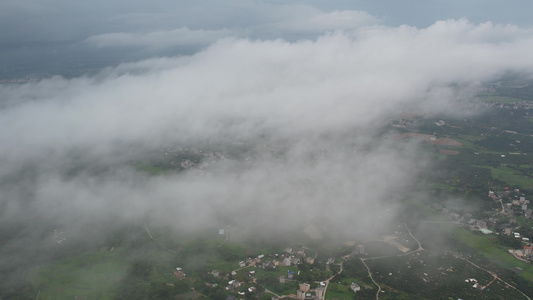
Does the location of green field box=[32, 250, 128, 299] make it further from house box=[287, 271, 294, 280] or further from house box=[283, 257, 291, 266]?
house box=[287, 271, 294, 280]

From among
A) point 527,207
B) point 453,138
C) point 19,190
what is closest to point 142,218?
point 19,190

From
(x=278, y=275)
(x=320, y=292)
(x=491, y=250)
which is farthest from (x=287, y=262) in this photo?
(x=491, y=250)

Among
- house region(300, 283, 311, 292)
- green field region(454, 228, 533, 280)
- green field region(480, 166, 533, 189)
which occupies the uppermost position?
house region(300, 283, 311, 292)

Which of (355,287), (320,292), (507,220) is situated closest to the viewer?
(320,292)

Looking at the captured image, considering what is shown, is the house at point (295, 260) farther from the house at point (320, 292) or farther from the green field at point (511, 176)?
the green field at point (511, 176)

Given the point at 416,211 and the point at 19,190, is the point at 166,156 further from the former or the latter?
the point at 416,211

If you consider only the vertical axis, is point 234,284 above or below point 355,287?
above

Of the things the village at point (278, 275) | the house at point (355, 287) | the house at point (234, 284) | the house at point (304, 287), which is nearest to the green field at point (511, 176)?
the village at point (278, 275)

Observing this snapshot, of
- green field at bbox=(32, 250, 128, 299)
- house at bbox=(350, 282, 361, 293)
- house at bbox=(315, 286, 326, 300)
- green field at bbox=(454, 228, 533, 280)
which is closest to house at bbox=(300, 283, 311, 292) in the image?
house at bbox=(315, 286, 326, 300)

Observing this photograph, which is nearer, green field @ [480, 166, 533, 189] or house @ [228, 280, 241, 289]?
house @ [228, 280, 241, 289]

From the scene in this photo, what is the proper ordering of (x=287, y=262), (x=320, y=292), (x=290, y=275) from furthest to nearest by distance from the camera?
(x=287, y=262) → (x=290, y=275) → (x=320, y=292)

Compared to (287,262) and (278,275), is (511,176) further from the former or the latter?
(278,275)
